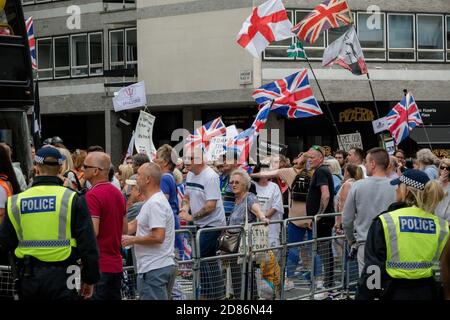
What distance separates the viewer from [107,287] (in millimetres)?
8109

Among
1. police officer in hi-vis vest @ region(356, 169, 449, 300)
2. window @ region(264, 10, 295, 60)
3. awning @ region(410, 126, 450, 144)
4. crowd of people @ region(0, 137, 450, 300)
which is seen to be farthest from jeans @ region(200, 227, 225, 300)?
awning @ region(410, 126, 450, 144)

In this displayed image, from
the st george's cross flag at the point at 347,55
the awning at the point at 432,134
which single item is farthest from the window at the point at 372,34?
the st george's cross flag at the point at 347,55

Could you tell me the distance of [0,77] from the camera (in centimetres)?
1162

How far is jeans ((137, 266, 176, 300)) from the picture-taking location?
847 cm

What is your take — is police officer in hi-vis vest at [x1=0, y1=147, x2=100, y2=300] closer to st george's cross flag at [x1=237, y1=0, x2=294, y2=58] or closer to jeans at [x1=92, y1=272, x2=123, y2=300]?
jeans at [x1=92, y1=272, x2=123, y2=300]

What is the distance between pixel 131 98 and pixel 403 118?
638 cm

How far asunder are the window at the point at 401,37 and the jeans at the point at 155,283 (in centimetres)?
2842

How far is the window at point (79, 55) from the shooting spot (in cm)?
3950

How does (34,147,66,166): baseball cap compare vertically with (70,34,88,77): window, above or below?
below

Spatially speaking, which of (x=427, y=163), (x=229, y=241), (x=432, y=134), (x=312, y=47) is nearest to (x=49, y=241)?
(x=229, y=241)

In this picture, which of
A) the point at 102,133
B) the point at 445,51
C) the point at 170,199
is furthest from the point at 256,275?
the point at 102,133

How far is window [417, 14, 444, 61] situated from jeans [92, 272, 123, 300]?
96.9 ft

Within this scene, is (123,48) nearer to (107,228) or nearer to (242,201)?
(242,201)

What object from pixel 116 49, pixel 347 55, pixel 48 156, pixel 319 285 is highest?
pixel 116 49
